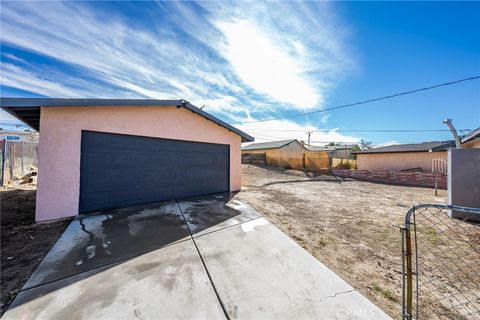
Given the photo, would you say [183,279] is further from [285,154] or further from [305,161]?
[285,154]

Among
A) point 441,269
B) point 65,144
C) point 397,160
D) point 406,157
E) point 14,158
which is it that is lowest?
point 441,269

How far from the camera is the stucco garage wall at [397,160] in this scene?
53.0ft

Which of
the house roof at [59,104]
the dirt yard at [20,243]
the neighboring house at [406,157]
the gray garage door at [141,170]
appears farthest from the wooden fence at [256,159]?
the dirt yard at [20,243]

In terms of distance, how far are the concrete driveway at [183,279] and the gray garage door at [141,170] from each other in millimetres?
1544

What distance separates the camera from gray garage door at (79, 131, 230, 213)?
5293mm

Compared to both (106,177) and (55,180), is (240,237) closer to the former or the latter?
(106,177)

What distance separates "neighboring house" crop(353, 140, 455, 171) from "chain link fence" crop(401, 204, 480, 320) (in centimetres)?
1451

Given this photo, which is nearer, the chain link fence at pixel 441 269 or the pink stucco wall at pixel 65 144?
the chain link fence at pixel 441 269

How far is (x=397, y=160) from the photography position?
17781 mm

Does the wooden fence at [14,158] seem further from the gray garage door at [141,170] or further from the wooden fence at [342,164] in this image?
the wooden fence at [342,164]

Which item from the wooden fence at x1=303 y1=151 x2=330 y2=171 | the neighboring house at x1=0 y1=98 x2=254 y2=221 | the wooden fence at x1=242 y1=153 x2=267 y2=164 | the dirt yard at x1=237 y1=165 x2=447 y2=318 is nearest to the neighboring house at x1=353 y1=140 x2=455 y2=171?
the wooden fence at x1=303 y1=151 x2=330 y2=171

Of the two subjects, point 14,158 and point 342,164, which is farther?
point 342,164

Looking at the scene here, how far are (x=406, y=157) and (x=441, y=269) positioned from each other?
62.5 ft

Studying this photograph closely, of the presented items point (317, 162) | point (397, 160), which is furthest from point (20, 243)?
point (397, 160)
